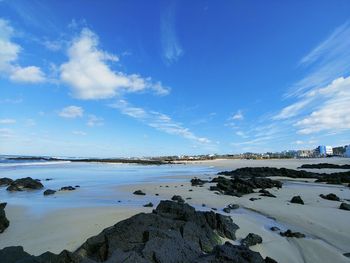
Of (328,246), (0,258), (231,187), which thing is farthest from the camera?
(231,187)

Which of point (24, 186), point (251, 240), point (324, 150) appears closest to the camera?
point (251, 240)

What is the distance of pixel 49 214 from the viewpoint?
34.0 feet

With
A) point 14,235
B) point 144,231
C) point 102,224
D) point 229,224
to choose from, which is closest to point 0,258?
point 144,231

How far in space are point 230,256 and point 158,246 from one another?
49.8 inches

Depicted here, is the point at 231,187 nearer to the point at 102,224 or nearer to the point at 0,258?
the point at 102,224

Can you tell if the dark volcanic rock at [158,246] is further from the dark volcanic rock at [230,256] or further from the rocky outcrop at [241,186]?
the rocky outcrop at [241,186]

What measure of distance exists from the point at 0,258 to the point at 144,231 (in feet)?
8.16

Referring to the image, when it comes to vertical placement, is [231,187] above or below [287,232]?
above

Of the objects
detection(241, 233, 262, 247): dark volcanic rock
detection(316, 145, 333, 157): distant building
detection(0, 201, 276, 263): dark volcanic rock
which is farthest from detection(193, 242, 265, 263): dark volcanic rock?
detection(316, 145, 333, 157): distant building

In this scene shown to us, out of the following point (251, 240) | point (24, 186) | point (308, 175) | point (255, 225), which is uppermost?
point (308, 175)

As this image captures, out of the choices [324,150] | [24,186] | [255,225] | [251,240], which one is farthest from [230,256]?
[324,150]

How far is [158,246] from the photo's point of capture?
5062 millimetres

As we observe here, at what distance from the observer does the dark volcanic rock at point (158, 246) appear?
4609 mm

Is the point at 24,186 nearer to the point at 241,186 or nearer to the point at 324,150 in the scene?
the point at 241,186
